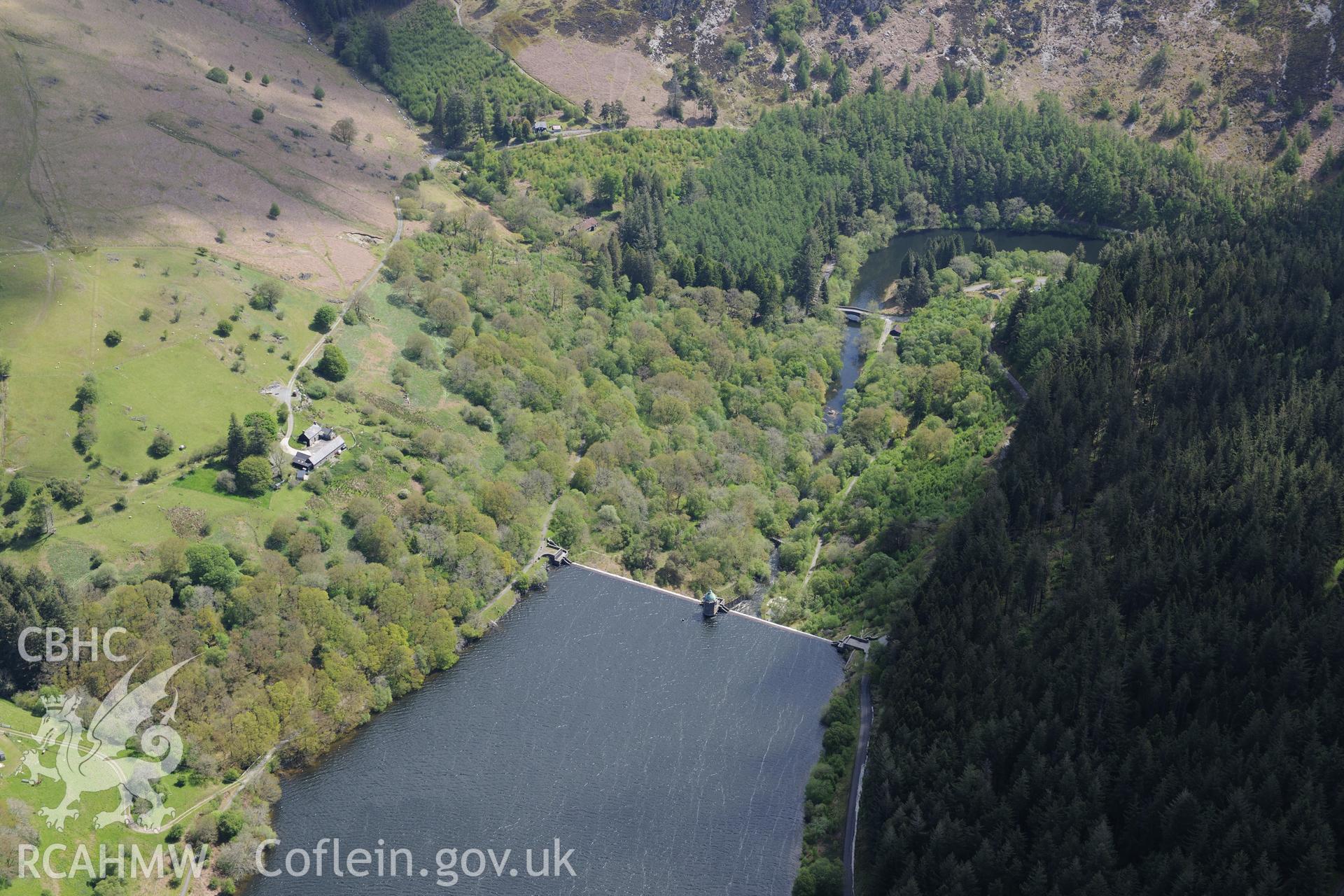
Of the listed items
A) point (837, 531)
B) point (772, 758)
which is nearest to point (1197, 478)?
point (837, 531)

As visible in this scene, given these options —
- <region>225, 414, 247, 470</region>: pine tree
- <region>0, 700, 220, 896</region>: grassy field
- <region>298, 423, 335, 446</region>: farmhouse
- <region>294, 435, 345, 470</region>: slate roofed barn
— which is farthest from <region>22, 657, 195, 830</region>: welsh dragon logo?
<region>298, 423, 335, 446</region>: farmhouse

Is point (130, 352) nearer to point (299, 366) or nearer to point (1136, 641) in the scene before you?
point (299, 366)

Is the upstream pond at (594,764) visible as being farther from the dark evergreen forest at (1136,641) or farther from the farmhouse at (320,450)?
the farmhouse at (320,450)

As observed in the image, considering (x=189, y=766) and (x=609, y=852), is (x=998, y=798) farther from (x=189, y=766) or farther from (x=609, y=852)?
(x=189, y=766)

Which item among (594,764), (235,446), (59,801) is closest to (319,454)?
(235,446)

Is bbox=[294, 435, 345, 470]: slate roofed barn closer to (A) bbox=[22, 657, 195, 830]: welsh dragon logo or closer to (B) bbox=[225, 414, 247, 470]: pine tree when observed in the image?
(B) bbox=[225, 414, 247, 470]: pine tree

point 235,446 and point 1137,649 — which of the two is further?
point 235,446

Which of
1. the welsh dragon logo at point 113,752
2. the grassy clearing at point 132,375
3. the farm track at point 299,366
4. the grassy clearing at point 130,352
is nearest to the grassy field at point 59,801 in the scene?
the welsh dragon logo at point 113,752
